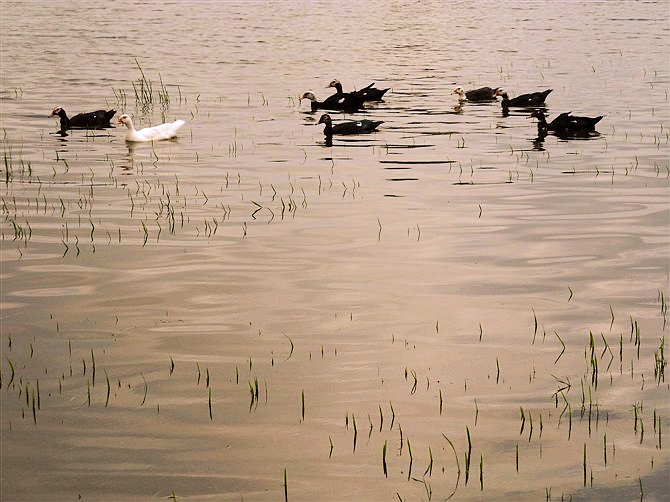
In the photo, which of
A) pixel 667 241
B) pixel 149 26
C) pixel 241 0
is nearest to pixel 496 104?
pixel 667 241

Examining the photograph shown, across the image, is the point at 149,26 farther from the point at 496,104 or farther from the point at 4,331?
the point at 4,331

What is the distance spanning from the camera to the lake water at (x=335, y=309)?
26.8 ft

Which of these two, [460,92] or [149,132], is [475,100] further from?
[149,132]

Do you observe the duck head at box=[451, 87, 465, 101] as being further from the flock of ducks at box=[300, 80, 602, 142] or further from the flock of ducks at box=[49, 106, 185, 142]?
the flock of ducks at box=[49, 106, 185, 142]

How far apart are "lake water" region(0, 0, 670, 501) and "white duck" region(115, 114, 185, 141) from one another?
32 centimetres

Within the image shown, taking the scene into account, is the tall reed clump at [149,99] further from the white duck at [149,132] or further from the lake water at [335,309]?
the white duck at [149,132]

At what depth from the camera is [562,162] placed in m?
21.3

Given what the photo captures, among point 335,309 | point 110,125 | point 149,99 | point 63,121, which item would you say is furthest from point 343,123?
point 335,309

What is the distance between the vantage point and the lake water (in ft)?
26.8

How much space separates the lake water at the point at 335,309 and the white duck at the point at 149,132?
321 millimetres

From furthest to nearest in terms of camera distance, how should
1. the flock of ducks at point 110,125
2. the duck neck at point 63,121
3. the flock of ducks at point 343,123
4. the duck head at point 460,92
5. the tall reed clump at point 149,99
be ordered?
the duck head at point 460,92
the tall reed clump at point 149,99
the duck neck at point 63,121
the flock of ducks at point 343,123
the flock of ducks at point 110,125

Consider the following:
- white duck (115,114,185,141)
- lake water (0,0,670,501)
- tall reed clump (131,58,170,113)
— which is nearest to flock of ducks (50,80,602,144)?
white duck (115,114,185,141)

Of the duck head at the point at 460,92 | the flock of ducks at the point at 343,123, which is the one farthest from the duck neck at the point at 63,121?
the duck head at the point at 460,92

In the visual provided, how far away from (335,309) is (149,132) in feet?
43.1
